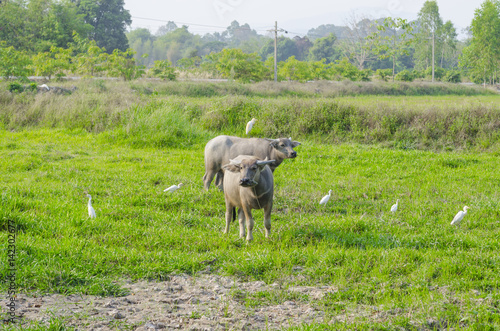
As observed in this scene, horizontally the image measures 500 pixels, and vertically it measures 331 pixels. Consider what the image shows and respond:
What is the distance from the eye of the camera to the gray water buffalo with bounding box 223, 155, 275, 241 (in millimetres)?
6418

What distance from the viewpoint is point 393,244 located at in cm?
679

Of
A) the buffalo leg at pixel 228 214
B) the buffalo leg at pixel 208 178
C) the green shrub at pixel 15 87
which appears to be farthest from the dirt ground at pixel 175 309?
the green shrub at pixel 15 87

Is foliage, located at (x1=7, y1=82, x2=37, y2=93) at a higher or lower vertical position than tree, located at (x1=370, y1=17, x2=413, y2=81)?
lower

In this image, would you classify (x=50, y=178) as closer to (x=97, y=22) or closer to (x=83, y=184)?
(x=83, y=184)

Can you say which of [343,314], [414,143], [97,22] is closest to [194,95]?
[414,143]

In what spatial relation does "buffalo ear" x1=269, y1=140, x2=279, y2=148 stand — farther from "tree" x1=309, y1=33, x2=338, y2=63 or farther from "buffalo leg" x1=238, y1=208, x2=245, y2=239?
"tree" x1=309, y1=33, x2=338, y2=63

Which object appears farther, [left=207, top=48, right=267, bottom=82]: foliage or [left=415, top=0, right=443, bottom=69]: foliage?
[left=415, top=0, right=443, bottom=69]: foliage

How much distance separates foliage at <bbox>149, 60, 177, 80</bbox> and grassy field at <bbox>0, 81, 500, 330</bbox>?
2391 cm

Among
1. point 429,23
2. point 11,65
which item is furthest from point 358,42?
point 11,65

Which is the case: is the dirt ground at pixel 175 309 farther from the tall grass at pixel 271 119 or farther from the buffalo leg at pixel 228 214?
the tall grass at pixel 271 119

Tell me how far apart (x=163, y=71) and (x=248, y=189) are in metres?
33.3

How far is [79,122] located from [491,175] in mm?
14173

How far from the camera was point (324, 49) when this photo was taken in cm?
8206

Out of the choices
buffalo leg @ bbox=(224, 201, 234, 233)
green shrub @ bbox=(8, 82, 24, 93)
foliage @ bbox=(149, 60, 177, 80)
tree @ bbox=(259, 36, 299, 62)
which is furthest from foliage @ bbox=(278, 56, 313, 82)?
tree @ bbox=(259, 36, 299, 62)
